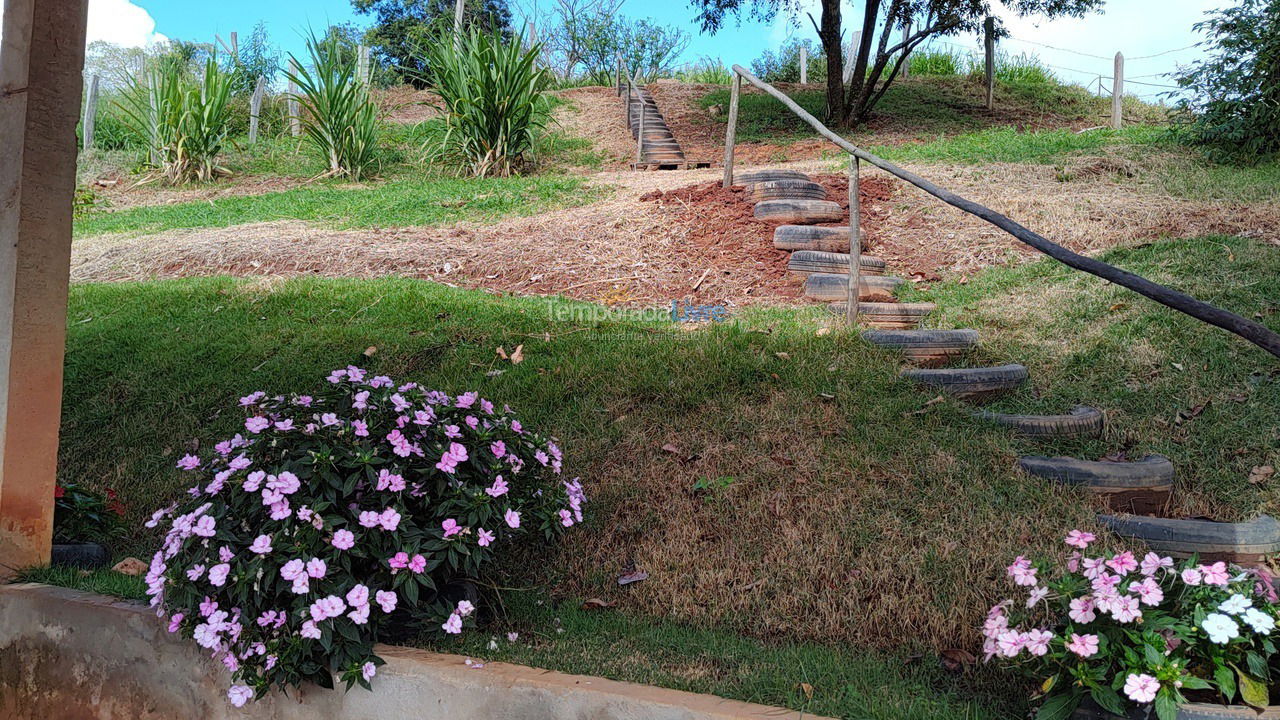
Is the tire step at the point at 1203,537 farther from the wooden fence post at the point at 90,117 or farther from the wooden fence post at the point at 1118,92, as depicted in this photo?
the wooden fence post at the point at 90,117

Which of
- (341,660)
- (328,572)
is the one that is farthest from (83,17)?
(341,660)

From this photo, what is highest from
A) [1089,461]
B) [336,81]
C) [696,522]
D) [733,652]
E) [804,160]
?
[336,81]

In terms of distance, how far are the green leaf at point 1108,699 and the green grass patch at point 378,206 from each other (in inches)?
277

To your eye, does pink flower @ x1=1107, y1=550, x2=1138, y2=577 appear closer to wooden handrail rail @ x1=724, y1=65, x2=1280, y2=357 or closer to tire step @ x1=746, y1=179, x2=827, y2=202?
wooden handrail rail @ x1=724, y1=65, x2=1280, y2=357

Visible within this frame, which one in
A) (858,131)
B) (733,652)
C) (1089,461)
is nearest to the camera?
(733,652)

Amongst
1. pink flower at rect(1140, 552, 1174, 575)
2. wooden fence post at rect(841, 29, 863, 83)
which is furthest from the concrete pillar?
wooden fence post at rect(841, 29, 863, 83)

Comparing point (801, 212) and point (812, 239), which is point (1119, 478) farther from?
point (801, 212)

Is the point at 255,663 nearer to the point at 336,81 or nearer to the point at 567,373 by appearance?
the point at 567,373

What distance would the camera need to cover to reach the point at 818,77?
2055 cm

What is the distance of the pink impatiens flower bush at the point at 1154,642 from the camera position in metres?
2.20

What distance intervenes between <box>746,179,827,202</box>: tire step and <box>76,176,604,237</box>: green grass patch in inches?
80.0

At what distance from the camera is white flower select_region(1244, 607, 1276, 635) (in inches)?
85.0

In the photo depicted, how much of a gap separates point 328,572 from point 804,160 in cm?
Result: 924

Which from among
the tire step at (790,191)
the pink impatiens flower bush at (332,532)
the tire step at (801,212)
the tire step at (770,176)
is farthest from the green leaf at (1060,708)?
the tire step at (770,176)
